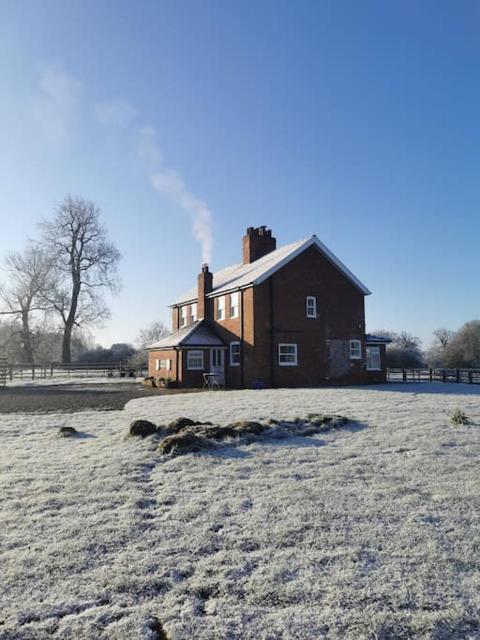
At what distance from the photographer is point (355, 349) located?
29.2 metres

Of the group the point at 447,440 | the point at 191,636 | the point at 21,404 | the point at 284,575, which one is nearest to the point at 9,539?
the point at 191,636

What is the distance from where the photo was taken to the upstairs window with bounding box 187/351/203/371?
28406 millimetres

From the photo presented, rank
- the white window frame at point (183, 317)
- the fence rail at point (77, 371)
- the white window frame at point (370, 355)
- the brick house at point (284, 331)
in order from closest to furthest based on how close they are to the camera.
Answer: the brick house at point (284, 331) < the white window frame at point (370, 355) < the white window frame at point (183, 317) < the fence rail at point (77, 371)

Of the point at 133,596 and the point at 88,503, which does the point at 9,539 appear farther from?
the point at 133,596

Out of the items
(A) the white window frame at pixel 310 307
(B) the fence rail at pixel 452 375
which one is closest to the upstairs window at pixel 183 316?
(A) the white window frame at pixel 310 307

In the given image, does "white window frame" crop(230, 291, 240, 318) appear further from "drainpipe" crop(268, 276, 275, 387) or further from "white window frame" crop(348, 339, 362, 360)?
"white window frame" crop(348, 339, 362, 360)

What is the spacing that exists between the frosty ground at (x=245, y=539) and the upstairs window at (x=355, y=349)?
60.6 feet

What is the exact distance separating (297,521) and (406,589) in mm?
1868

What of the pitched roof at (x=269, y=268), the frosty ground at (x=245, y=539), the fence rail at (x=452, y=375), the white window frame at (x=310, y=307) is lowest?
the frosty ground at (x=245, y=539)

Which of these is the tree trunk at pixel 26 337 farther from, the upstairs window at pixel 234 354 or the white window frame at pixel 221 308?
the upstairs window at pixel 234 354

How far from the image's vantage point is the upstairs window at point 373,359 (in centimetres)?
3114

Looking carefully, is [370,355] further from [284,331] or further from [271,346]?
[271,346]

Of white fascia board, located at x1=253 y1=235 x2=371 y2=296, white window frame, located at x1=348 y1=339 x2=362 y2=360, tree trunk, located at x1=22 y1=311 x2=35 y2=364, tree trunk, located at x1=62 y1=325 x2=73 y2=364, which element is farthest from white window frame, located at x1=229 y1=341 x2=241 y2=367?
tree trunk, located at x1=22 y1=311 x2=35 y2=364

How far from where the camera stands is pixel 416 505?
6.77 m
